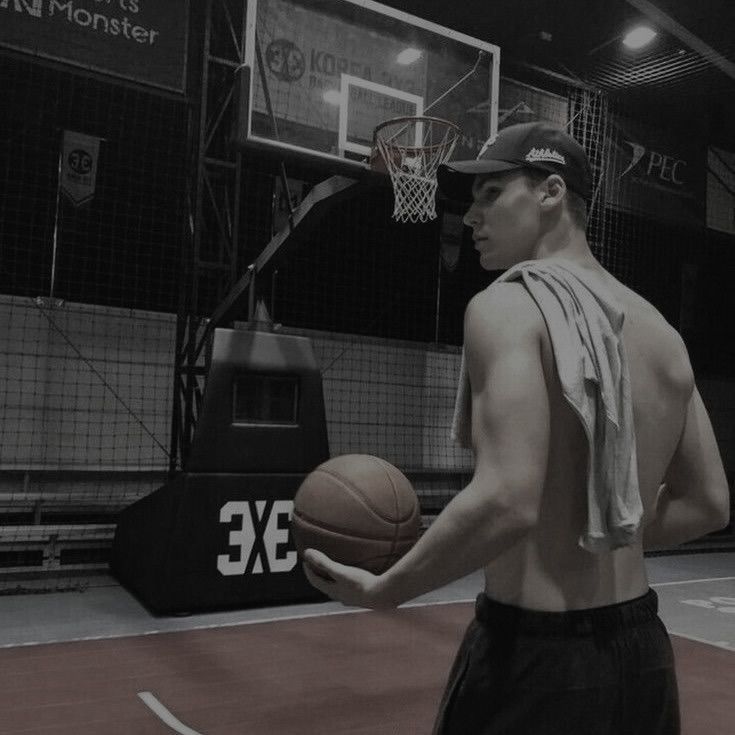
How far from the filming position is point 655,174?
845 centimetres

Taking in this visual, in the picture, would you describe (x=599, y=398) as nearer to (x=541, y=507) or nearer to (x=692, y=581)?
(x=541, y=507)

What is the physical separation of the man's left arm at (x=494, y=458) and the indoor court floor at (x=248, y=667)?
2.11m

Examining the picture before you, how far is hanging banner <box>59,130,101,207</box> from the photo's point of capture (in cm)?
656

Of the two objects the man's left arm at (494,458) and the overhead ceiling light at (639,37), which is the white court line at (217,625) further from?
the overhead ceiling light at (639,37)

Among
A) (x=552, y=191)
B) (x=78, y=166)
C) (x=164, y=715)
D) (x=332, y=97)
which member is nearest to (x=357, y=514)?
(x=552, y=191)

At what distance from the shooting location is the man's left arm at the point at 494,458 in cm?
99

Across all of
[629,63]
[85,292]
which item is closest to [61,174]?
[85,292]

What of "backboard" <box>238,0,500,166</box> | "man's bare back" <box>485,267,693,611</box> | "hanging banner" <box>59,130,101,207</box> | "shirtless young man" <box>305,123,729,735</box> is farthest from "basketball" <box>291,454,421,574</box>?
"hanging banner" <box>59,130,101,207</box>

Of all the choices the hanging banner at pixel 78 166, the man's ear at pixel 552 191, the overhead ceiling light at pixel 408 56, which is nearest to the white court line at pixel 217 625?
the man's ear at pixel 552 191

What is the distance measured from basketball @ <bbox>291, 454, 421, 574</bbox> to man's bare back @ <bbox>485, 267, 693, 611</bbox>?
0.31 metres

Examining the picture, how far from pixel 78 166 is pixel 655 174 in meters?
6.09

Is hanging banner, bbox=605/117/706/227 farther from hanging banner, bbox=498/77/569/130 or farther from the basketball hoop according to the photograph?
the basketball hoop

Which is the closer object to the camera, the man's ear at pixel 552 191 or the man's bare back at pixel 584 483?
the man's bare back at pixel 584 483

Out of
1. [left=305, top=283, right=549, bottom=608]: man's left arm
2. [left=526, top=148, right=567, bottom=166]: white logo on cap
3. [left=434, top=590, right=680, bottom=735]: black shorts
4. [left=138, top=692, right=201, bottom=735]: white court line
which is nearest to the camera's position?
[left=305, top=283, right=549, bottom=608]: man's left arm
